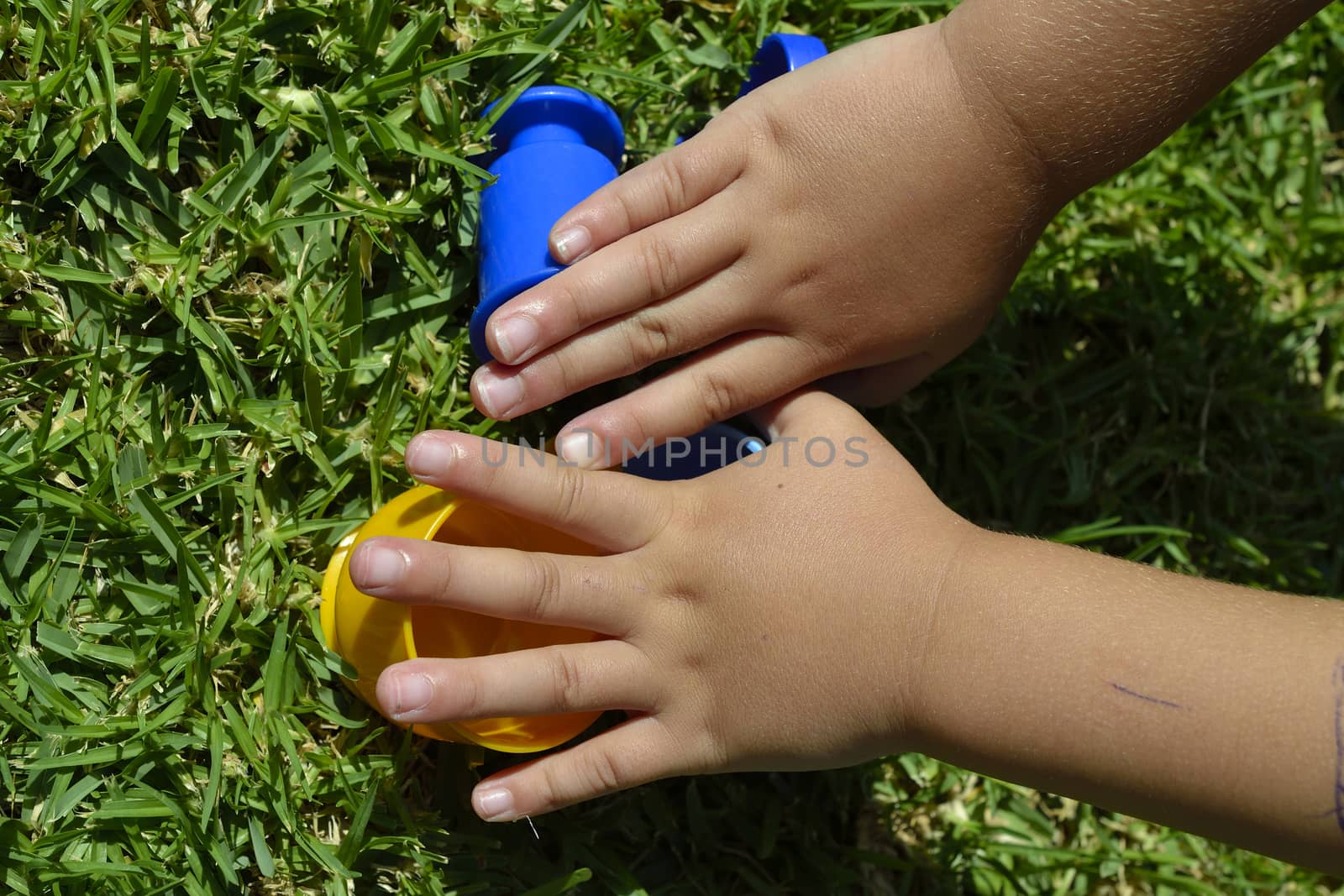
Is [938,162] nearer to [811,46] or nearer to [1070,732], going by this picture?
[811,46]

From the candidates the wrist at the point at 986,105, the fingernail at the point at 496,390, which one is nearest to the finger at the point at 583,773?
the fingernail at the point at 496,390

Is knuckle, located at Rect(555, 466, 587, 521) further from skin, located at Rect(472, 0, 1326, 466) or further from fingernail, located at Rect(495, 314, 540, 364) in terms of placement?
fingernail, located at Rect(495, 314, 540, 364)

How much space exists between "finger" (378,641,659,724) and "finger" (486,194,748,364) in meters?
0.42

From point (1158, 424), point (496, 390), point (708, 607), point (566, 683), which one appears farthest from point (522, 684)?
point (1158, 424)

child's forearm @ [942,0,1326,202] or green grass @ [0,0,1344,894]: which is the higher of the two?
child's forearm @ [942,0,1326,202]

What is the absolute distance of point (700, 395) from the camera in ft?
5.50

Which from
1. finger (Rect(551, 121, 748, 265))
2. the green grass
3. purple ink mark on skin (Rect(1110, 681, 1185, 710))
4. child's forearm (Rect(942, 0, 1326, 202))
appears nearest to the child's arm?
purple ink mark on skin (Rect(1110, 681, 1185, 710))

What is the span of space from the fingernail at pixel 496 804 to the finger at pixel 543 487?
0.37 metres

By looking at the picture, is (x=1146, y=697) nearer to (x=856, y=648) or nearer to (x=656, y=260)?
(x=856, y=648)

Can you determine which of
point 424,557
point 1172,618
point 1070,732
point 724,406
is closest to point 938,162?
point 724,406

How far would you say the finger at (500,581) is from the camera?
1401 millimetres

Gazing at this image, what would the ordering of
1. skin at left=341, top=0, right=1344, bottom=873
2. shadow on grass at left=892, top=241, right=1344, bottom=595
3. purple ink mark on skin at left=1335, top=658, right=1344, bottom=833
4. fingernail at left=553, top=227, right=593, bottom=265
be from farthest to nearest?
1. shadow on grass at left=892, top=241, right=1344, bottom=595
2. fingernail at left=553, top=227, right=593, bottom=265
3. skin at left=341, top=0, right=1344, bottom=873
4. purple ink mark on skin at left=1335, top=658, right=1344, bottom=833

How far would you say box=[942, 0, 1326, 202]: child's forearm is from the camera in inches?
61.0

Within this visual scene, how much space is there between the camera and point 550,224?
1638mm
